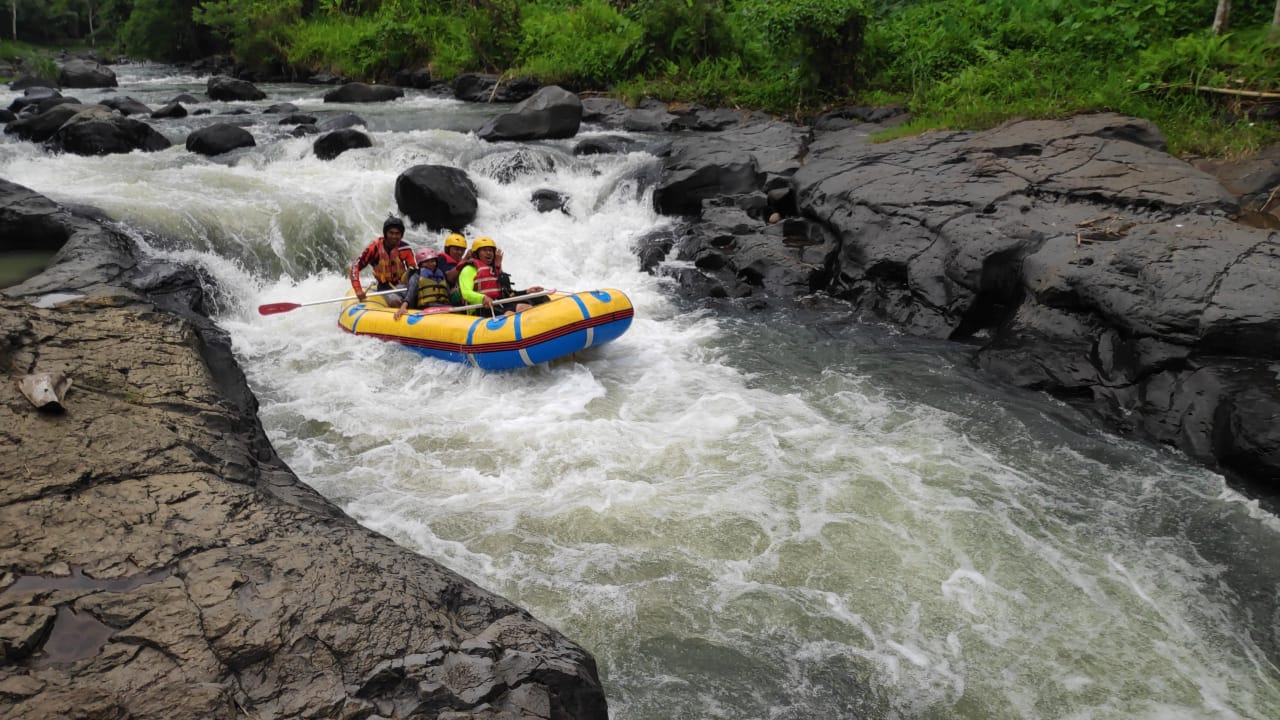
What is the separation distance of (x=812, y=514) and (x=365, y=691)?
118 inches

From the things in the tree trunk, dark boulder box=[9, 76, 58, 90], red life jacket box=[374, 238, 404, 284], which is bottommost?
dark boulder box=[9, 76, 58, 90]

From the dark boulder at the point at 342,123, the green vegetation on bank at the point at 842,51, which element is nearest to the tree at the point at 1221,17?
the green vegetation on bank at the point at 842,51

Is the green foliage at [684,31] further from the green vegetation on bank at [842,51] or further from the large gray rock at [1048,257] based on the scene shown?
the large gray rock at [1048,257]

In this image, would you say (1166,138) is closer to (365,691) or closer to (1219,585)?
(1219,585)

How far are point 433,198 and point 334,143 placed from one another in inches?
101

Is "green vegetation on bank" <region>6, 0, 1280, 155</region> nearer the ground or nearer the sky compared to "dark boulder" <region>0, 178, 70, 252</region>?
nearer the sky

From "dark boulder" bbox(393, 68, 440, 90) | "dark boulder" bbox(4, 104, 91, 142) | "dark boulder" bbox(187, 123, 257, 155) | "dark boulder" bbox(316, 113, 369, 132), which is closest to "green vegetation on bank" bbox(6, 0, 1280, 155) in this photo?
"dark boulder" bbox(393, 68, 440, 90)

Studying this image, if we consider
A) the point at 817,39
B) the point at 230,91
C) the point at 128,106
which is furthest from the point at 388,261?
the point at 230,91

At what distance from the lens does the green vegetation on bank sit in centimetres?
938

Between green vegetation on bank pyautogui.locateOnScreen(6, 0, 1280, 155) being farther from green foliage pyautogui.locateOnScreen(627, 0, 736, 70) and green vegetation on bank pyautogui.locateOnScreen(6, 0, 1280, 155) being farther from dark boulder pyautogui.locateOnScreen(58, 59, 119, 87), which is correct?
dark boulder pyautogui.locateOnScreen(58, 59, 119, 87)

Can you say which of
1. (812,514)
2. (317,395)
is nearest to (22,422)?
(317,395)

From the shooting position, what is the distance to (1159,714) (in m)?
3.51

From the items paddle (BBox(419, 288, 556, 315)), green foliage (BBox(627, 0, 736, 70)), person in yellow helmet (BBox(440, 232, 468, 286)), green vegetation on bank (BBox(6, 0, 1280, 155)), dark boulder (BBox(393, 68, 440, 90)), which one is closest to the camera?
paddle (BBox(419, 288, 556, 315))

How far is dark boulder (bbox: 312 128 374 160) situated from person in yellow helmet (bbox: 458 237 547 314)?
214 inches
